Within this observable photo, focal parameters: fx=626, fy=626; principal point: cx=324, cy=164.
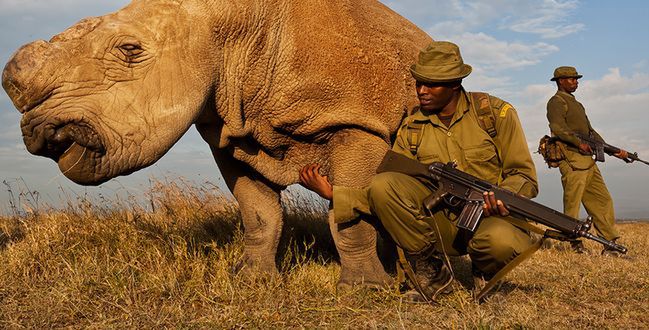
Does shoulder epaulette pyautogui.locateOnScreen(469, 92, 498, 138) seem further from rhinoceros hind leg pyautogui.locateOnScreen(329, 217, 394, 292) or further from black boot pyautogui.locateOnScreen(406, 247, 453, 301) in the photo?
rhinoceros hind leg pyautogui.locateOnScreen(329, 217, 394, 292)

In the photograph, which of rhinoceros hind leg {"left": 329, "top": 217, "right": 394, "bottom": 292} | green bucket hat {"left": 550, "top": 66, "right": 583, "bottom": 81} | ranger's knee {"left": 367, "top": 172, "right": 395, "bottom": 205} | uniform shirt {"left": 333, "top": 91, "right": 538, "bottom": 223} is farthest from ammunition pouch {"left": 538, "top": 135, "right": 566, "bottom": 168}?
ranger's knee {"left": 367, "top": 172, "right": 395, "bottom": 205}

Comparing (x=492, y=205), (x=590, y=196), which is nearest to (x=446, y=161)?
(x=492, y=205)

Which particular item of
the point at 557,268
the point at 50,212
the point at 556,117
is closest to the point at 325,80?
the point at 557,268

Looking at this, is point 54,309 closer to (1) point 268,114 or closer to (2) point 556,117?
(1) point 268,114

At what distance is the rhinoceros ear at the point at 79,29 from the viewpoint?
3822mm

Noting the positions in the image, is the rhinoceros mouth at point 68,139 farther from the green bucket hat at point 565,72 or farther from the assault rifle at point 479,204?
the green bucket hat at point 565,72

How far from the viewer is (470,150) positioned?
446 cm

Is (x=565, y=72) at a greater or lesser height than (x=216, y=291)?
greater

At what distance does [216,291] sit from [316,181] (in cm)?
121

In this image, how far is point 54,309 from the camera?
3.78m

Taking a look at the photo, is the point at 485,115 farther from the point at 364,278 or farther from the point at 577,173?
the point at 577,173

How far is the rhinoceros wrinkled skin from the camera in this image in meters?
3.71

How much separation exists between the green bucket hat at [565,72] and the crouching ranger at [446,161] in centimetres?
523

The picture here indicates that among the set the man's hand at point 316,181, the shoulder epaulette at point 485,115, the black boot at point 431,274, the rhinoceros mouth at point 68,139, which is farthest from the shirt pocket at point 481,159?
the rhinoceros mouth at point 68,139
